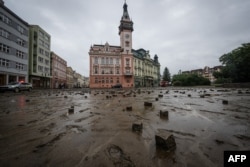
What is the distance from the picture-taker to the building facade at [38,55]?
35031 millimetres

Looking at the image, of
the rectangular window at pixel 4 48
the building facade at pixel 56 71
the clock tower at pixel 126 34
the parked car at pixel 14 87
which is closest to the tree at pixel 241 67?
the clock tower at pixel 126 34

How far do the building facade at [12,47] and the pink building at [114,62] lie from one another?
1954 cm

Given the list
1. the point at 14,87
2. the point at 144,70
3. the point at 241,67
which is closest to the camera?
the point at 14,87

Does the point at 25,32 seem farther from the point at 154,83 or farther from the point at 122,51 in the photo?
the point at 154,83

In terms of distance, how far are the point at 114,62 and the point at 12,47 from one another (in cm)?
2942

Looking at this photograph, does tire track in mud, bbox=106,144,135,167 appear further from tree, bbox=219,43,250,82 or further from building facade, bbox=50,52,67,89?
building facade, bbox=50,52,67,89

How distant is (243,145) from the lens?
190cm

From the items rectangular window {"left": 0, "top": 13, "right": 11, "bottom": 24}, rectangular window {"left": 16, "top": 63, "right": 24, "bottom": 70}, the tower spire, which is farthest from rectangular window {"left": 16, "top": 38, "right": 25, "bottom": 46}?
the tower spire

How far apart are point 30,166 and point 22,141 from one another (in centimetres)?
88

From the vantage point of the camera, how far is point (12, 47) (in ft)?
88.2

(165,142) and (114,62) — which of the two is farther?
(114,62)

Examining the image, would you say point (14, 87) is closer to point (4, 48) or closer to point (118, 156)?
point (4, 48)

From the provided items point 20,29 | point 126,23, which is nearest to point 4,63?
point 20,29

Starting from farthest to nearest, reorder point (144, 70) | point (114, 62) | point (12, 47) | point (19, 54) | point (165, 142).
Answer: point (144, 70)
point (114, 62)
point (19, 54)
point (12, 47)
point (165, 142)
